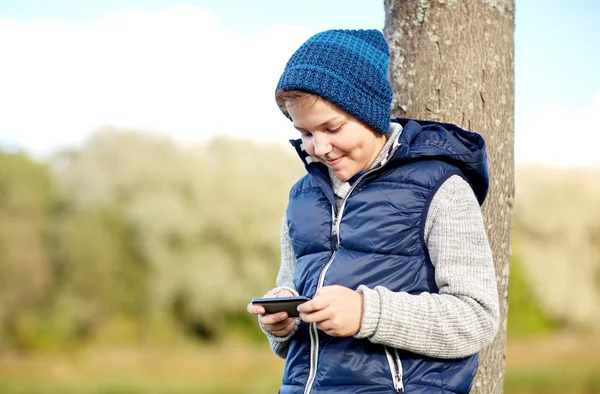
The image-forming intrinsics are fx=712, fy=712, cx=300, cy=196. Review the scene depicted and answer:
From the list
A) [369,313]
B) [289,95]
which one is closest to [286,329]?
[369,313]

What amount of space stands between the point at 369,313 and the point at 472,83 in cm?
116

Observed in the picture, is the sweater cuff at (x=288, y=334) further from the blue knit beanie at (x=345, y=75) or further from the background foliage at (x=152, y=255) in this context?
the background foliage at (x=152, y=255)

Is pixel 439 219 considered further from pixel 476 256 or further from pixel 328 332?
pixel 328 332

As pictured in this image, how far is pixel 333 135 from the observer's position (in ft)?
6.66

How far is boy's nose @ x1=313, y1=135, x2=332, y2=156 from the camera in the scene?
2.00 metres

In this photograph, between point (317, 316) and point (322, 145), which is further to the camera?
point (322, 145)

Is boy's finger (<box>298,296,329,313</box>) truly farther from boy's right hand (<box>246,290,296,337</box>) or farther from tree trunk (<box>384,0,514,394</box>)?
tree trunk (<box>384,0,514,394</box>)

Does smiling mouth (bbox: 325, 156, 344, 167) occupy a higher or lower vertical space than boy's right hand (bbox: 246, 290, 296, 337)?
higher

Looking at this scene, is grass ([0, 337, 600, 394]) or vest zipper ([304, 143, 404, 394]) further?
grass ([0, 337, 600, 394])

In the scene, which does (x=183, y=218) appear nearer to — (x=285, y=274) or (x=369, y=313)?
(x=285, y=274)

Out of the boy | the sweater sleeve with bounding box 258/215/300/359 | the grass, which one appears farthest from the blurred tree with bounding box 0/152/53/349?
the boy

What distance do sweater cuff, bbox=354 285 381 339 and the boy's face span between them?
38 cm

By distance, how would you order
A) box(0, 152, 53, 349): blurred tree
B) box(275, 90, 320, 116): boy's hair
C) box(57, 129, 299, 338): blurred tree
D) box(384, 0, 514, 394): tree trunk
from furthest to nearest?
box(57, 129, 299, 338): blurred tree < box(0, 152, 53, 349): blurred tree < box(384, 0, 514, 394): tree trunk < box(275, 90, 320, 116): boy's hair

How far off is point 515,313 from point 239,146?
4.11 m
